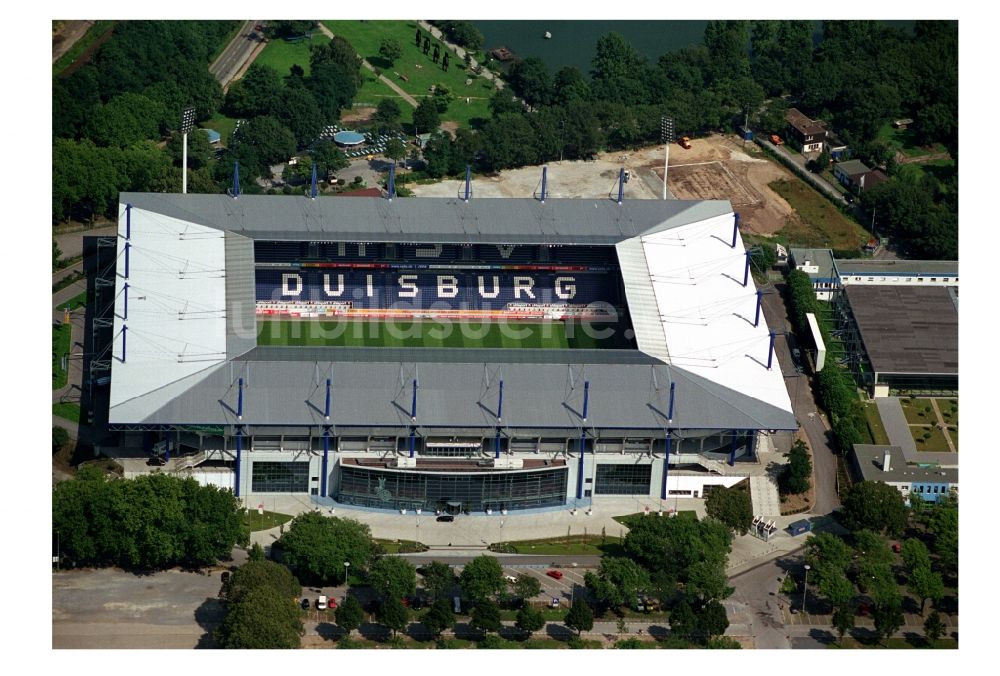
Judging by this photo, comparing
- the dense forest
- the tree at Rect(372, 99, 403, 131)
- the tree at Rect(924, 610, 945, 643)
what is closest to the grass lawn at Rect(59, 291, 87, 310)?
the dense forest

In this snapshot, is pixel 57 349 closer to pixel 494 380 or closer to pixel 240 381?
pixel 240 381


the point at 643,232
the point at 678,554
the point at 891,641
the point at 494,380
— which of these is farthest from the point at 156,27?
the point at 891,641

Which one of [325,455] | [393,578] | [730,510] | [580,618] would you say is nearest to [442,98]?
[325,455]

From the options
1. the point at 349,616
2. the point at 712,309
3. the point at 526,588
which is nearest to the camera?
the point at 349,616

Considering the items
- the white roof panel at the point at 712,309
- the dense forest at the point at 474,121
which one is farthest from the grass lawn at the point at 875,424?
the dense forest at the point at 474,121

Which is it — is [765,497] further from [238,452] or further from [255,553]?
[238,452]

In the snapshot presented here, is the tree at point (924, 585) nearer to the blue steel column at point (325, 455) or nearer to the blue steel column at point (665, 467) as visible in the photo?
the blue steel column at point (665, 467)
